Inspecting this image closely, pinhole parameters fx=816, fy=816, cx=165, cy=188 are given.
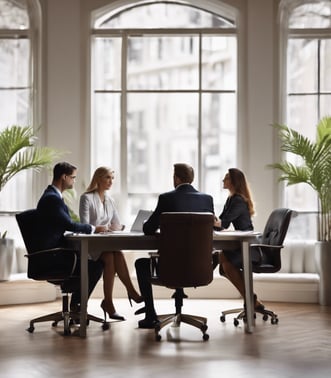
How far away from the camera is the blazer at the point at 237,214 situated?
749cm

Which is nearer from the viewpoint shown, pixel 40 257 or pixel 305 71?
pixel 40 257

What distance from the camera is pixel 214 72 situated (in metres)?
10.1

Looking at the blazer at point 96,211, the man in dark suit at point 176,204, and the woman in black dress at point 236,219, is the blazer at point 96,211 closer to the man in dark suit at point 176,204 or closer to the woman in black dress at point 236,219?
the man in dark suit at point 176,204

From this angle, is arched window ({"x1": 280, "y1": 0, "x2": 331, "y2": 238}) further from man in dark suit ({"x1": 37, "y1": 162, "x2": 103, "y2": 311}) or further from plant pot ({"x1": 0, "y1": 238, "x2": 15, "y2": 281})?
man in dark suit ({"x1": 37, "y1": 162, "x2": 103, "y2": 311})

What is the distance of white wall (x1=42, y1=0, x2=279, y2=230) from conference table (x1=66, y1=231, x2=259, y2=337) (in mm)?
2855

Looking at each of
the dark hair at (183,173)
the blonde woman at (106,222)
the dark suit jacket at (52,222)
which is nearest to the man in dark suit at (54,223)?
Answer: the dark suit jacket at (52,222)

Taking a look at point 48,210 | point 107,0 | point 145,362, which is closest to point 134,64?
point 107,0

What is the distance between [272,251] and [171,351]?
72.9 inches

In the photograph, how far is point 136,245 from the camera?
6680 mm

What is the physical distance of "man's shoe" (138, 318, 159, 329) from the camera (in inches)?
276

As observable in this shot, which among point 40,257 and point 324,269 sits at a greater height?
point 40,257

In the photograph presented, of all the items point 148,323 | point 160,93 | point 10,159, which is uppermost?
point 160,93

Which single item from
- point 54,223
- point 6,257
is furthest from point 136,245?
point 6,257

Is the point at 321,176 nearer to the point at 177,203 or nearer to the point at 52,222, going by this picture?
the point at 177,203
